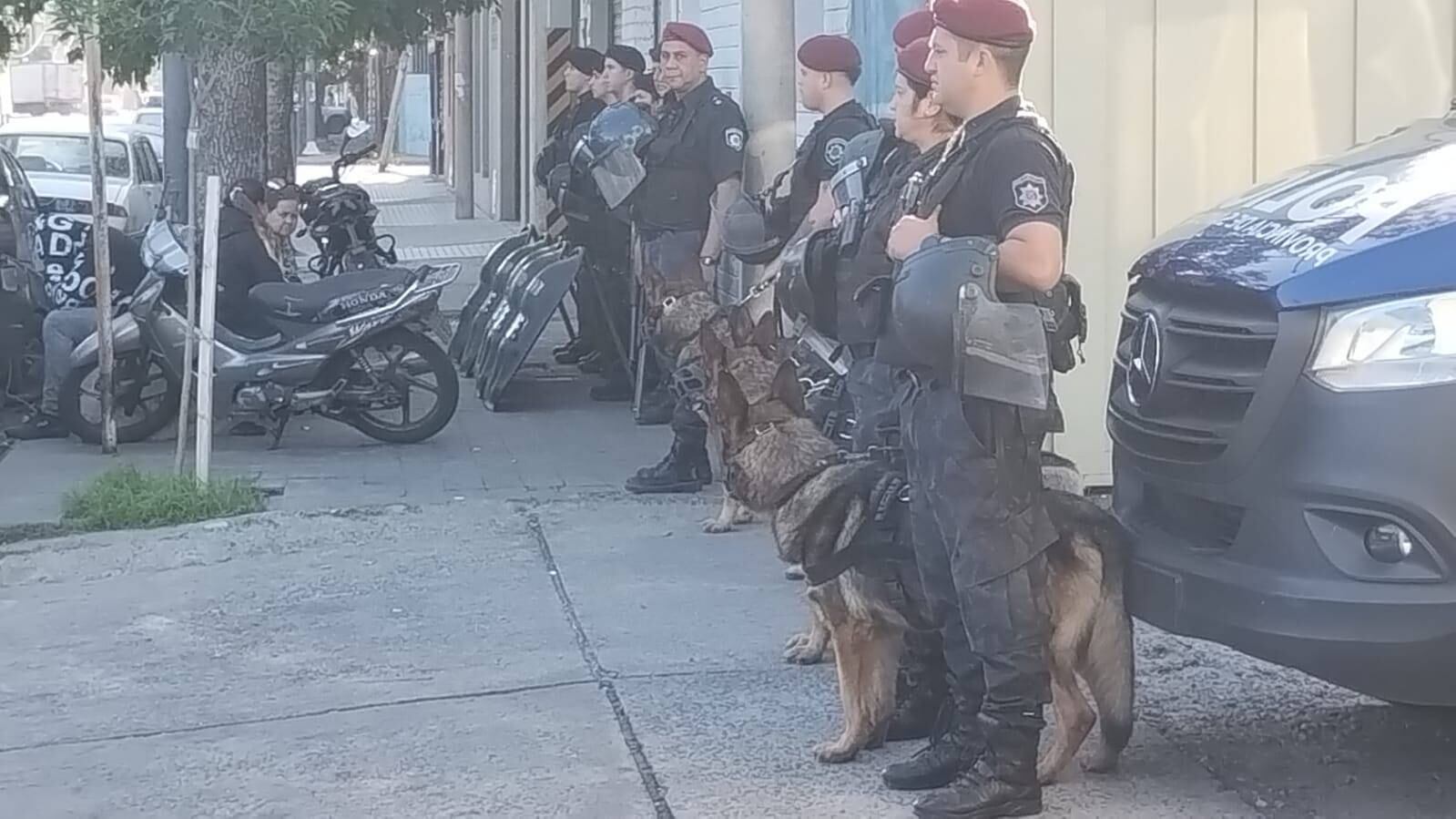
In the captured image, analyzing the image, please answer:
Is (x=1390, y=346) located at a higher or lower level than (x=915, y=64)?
lower

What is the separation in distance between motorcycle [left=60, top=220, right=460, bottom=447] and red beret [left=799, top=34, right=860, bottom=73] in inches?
123

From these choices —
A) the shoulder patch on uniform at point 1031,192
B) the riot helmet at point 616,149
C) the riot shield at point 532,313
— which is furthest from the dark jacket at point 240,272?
the shoulder patch on uniform at point 1031,192

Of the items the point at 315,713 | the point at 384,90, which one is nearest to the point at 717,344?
the point at 315,713

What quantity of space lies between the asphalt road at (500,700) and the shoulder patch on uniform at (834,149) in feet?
4.98

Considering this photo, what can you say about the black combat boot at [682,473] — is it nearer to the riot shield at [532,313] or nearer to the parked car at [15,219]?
the riot shield at [532,313]

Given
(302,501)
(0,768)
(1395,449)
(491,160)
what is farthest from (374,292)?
(491,160)

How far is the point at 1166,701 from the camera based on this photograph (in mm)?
5715

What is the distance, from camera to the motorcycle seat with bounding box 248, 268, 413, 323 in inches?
401

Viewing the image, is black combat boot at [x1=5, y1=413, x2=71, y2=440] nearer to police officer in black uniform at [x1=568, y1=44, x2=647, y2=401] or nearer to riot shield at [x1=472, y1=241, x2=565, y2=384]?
riot shield at [x1=472, y1=241, x2=565, y2=384]

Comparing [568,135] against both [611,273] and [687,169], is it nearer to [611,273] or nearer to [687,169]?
[611,273]

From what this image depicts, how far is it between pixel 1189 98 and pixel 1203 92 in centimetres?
6

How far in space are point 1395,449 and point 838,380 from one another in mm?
2870

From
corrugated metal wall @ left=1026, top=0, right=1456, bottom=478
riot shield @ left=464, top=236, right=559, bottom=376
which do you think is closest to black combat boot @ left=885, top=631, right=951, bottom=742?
corrugated metal wall @ left=1026, top=0, right=1456, bottom=478

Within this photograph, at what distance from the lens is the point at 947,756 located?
16.2 feet
